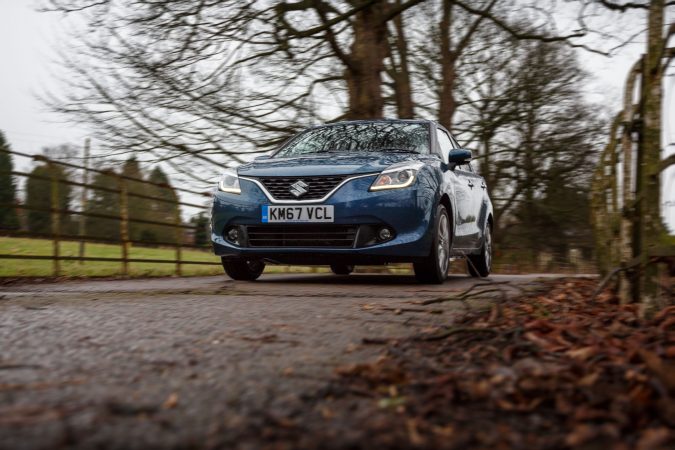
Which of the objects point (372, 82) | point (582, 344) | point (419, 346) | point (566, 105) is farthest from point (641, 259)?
point (566, 105)

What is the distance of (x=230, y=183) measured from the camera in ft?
24.2

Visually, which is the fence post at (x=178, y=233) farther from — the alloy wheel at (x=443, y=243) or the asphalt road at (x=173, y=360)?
the asphalt road at (x=173, y=360)

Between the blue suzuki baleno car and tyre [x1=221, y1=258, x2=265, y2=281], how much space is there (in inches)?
1.0

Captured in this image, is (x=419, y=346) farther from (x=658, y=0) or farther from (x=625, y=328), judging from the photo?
(x=658, y=0)

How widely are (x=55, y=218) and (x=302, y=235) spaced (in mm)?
4341

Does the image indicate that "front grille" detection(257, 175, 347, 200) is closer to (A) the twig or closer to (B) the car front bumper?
(B) the car front bumper

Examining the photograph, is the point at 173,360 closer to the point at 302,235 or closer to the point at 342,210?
the point at 342,210

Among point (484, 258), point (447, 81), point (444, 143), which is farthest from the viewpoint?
point (447, 81)

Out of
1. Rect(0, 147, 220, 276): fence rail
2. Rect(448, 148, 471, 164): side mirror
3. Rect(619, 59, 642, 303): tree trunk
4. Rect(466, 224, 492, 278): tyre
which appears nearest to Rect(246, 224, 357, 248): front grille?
Rect(448, 148, 471, 164): side mirror

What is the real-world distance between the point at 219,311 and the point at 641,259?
2.39 meters

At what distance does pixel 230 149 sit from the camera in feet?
46.1

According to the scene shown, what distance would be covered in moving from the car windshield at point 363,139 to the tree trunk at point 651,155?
3.48 m

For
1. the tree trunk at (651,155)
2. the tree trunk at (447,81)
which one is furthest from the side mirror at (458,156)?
the tree trunk at (447,81)

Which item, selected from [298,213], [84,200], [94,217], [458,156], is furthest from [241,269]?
[84,200]
